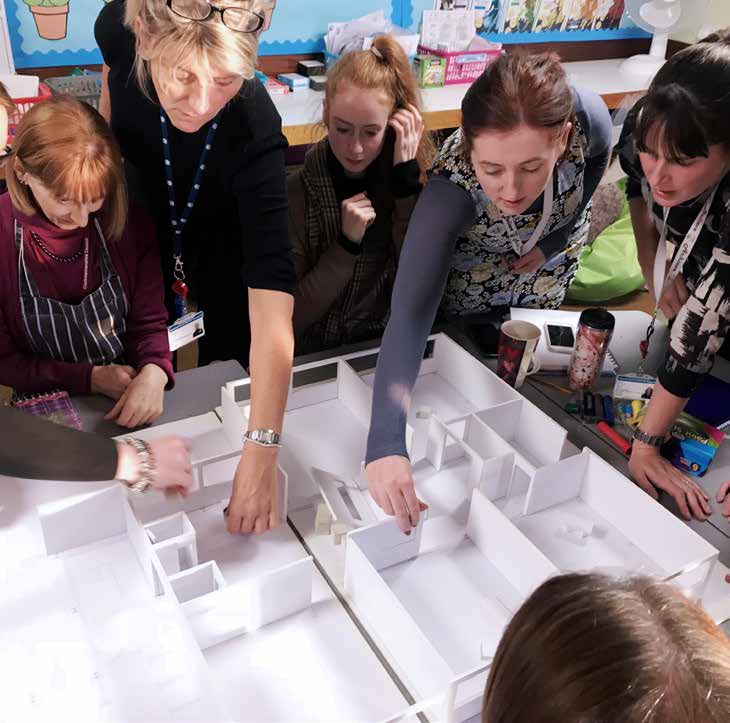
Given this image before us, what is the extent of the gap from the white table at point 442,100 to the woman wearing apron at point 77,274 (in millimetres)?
730

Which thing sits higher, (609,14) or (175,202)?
(609,14)

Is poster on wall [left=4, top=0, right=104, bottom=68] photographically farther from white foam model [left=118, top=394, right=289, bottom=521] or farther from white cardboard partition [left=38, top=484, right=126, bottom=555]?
white cardboard partition [left=38, top=484, right=126, bottom=555]

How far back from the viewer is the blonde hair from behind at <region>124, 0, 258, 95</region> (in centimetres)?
115

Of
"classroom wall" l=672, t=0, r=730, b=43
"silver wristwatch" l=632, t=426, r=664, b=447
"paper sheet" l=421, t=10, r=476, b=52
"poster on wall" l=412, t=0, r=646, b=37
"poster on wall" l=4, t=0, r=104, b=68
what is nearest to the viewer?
"silver wristwatch" l=632, t=426, r=664, b=447

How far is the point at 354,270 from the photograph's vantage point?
1883mm

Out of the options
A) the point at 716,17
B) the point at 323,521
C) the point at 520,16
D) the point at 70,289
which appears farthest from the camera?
the point at 716,17

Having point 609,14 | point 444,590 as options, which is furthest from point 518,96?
point 609,14

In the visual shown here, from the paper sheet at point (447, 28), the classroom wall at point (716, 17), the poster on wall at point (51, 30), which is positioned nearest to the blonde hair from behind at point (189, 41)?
the poster on wall at point (51, 30)

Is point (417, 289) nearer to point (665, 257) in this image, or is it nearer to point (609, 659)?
point (665, 257)

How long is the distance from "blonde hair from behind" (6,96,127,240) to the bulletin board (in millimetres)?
1617

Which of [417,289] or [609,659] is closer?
[609,659]

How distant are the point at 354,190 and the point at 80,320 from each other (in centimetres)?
75

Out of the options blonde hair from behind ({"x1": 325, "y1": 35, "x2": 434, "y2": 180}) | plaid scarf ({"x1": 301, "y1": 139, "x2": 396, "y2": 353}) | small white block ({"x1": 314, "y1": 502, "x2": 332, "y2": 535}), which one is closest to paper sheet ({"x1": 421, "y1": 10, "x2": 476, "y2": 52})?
blonde hair from behind ({"x1": 325, "y1": 35, "x2": 434, "y2": 180})

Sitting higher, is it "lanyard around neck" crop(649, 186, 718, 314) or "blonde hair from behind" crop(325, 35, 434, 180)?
"blonde hair from behind" crop(325, 35, 434, 180)
